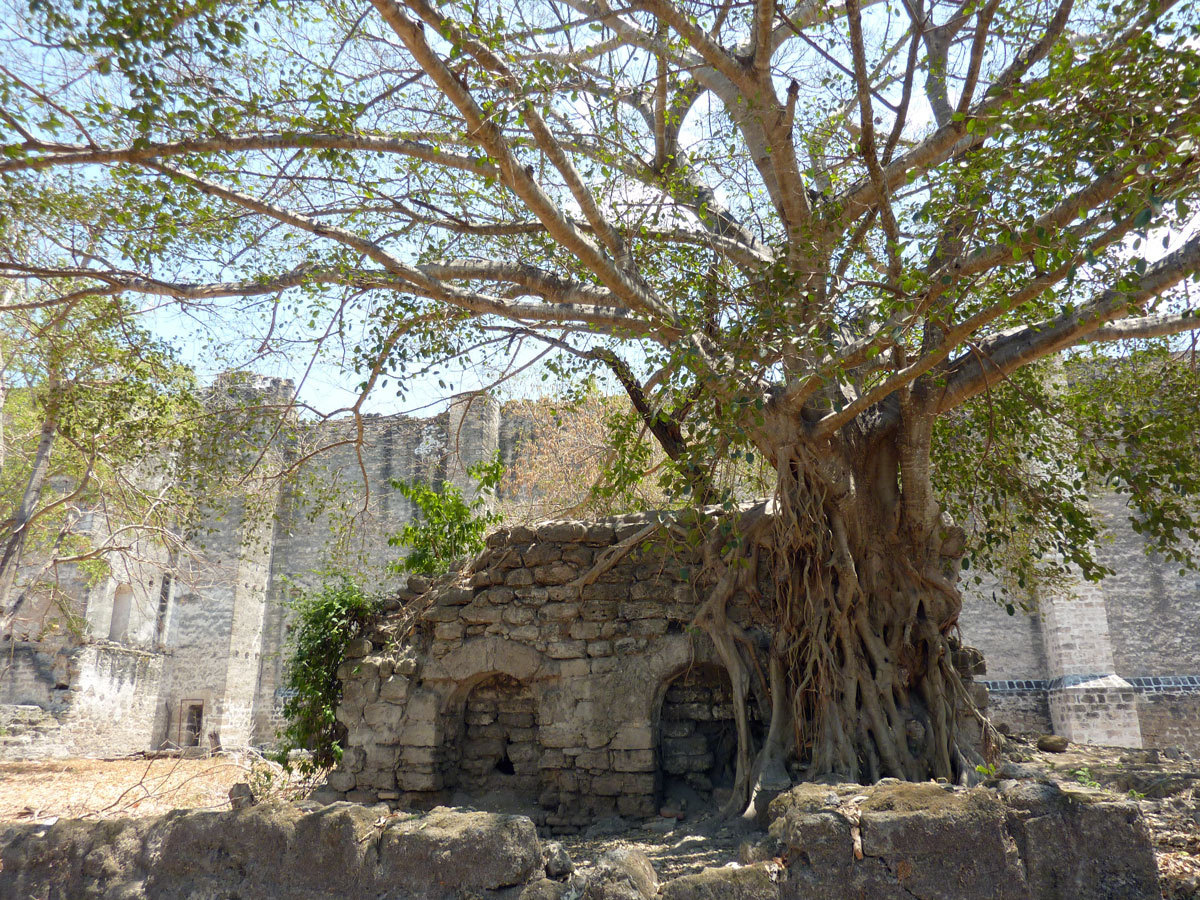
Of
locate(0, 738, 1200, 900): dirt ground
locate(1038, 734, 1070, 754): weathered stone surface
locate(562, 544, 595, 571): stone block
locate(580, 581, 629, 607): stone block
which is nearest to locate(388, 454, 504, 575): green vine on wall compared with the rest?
locate(562, 544, 595, 571): stone block

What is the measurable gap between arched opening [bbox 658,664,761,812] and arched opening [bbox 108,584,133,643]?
530 inches

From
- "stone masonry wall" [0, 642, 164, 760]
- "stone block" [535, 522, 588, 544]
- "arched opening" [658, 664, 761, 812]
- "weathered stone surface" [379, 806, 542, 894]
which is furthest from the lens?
"stone masonry wall" [0, 642, 164, 760]

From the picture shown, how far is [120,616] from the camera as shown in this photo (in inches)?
647

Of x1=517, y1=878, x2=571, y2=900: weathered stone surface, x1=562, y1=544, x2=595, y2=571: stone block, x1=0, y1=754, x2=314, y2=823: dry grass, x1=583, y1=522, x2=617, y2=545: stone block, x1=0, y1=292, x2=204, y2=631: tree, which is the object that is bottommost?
x1=0, y1=754, x2=314, y2=823: dry grass

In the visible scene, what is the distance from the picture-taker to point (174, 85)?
5.04 meters

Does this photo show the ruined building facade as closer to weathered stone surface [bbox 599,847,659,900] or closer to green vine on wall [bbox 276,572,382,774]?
green vine on wall [bbox 276,572,382,774]

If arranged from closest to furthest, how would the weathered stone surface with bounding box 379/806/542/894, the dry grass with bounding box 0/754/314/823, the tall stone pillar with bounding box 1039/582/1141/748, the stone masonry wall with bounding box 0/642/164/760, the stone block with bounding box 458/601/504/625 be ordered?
the weathered stone surface with bounding box 379/806/542/894 → the stone block with bounding box 458/601/504/625 → the dry grass with bounding box 0/754/314/823 → the stone masonry wall with bounding box 0/642/164/760 → the tall stone pillar with bounding box 1039/582/1141/748

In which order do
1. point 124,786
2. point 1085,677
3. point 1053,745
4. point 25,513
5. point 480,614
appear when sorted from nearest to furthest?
point 480,614 < point 25,513 < point 1053,745 < point 124,786 < point 1085,677

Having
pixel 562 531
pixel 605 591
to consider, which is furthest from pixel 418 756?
pixel 562 531

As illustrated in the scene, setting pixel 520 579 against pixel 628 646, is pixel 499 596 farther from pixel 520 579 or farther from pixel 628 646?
pixel 628 646

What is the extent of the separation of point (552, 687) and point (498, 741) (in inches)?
33.1

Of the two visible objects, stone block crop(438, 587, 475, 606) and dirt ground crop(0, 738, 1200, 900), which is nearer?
dirt ground crop(0, 738, 1200, 900)

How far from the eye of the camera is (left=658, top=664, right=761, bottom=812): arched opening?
21.2 feet

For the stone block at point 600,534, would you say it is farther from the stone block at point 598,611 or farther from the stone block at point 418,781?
the stone block at point 418,781
